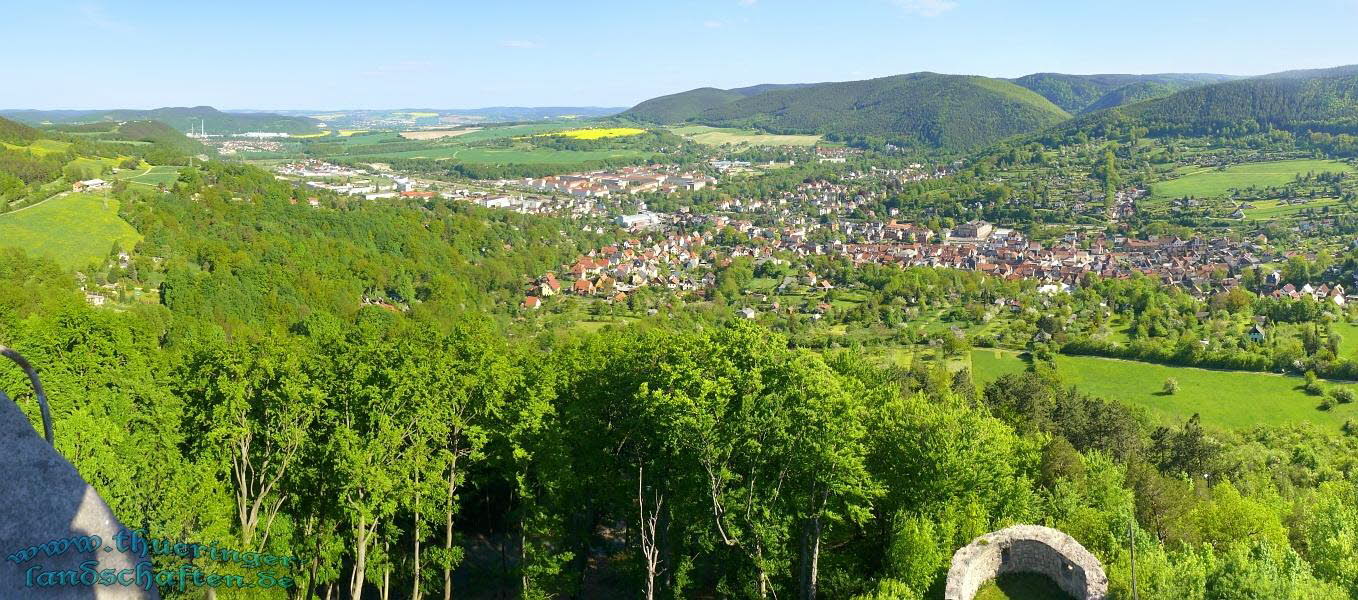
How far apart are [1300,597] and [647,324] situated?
43.8 metres

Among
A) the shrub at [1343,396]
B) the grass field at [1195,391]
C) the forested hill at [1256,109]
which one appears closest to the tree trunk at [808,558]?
the grass field at [1195,391]

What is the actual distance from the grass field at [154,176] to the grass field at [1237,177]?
13465 centimetres

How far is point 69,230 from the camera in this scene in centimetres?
4509

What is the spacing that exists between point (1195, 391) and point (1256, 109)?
157383 millimetres

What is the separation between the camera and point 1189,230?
10006cm

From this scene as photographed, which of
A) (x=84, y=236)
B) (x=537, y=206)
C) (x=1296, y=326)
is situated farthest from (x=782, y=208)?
(x=84, y=236)

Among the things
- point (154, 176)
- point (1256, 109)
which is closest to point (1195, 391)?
point (154, 176)

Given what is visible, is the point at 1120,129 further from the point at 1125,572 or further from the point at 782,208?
the point at 1125,572

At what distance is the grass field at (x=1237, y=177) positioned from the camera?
4847 inches

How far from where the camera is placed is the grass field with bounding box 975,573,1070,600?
1423 centimetres

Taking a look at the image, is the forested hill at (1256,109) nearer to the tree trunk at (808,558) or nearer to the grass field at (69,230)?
the tree trunk at (808,558)

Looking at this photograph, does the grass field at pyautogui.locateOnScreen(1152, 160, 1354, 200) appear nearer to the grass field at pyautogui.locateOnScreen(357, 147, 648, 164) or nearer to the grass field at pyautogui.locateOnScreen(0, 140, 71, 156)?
the grass field at pyautogui.locateOnScreen(357, 147, 648, 164)

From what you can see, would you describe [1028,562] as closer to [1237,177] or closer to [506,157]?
[1237,177]

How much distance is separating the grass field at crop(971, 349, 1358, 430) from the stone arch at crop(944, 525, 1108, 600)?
1234 inches
